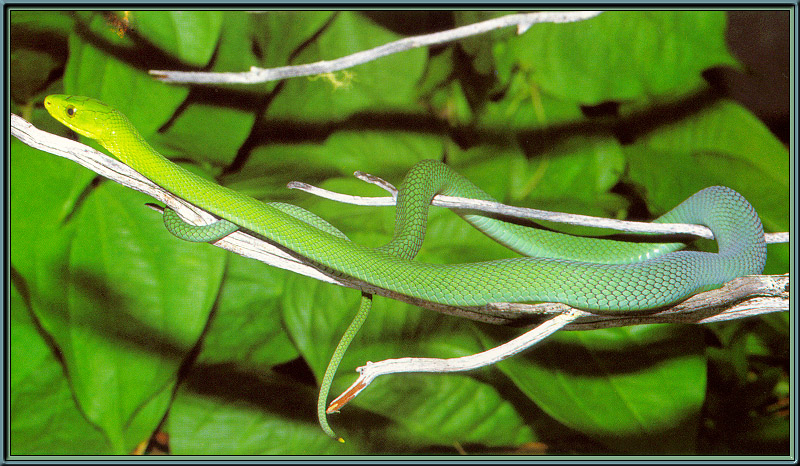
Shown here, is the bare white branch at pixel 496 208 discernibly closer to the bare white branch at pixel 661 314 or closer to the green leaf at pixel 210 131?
the bare white branch at pixel 661 314

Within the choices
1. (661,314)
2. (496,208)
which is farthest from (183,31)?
(661,314)

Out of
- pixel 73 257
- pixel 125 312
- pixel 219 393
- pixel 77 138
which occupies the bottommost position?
pixel 219 393

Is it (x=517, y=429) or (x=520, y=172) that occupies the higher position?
(x=520, y=172)

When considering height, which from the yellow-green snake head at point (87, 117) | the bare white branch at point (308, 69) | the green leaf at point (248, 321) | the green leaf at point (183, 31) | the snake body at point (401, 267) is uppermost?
the green leaf at point (183, 31)

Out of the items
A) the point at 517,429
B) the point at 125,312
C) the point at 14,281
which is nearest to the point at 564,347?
the point at 517,429

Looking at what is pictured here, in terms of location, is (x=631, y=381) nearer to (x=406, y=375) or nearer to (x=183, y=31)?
(x=406, y=375)

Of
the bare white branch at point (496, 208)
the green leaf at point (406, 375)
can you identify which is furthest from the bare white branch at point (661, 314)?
the green leaf at point (406, 375)

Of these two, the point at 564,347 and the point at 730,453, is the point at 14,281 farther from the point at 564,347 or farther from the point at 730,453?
the point at 730,453
